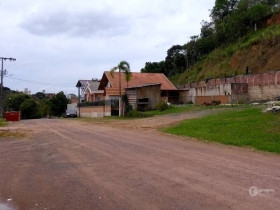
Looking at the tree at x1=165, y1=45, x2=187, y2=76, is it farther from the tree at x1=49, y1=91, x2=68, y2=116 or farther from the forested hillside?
the tree at x1=49, y1=91, x2=68, y2=116

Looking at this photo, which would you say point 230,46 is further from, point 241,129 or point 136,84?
point 241,129

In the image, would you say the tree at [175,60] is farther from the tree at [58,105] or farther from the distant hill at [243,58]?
the tree at [58,105]

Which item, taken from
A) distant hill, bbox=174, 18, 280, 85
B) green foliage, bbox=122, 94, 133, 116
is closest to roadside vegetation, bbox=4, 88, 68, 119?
distant hill, bbox=174, 18, 280, 85

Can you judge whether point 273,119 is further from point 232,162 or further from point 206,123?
point 232,162

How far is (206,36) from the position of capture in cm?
7331

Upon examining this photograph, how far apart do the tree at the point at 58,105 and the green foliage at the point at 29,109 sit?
813 centimetres

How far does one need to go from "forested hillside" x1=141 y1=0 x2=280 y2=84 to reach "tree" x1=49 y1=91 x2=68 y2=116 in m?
17.0

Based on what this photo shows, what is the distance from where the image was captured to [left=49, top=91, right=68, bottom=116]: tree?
7644cm

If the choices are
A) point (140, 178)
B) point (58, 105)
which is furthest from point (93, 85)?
point (140, 178)

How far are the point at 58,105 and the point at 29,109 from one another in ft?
32.9

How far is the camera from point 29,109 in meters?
83.1

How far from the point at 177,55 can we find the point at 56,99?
2491 cm

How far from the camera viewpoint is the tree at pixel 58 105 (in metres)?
76.4

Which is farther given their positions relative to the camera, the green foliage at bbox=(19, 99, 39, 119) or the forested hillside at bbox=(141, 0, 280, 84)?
the green foliage at bbox=(19, 99, 39, 119)
